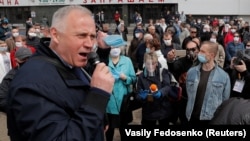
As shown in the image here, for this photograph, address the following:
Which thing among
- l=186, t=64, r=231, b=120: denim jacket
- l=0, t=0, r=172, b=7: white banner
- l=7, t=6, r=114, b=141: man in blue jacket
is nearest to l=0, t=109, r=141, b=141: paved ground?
l=186, t=64, r=231, b=120: denim jacket

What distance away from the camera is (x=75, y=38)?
5.13ft

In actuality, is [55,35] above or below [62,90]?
above

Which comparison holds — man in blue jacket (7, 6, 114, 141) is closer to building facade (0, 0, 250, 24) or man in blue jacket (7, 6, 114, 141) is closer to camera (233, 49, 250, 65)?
camera (233, 49, 250, 65)

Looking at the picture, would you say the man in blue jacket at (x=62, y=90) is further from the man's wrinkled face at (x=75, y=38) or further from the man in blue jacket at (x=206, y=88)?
the man in blue jacket at (x=206, y=88)

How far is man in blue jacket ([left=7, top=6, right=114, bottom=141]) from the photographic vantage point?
1.37 metres

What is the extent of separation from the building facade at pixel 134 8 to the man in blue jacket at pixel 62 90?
2449cm

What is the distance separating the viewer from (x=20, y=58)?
3.95 m

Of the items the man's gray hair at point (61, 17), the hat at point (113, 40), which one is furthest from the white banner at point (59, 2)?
the man's gray hair at point (61, 17)

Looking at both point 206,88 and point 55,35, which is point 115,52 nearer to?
point 206,88

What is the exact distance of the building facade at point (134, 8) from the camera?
25.9 metres

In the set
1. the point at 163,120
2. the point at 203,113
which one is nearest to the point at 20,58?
the point at 163,120

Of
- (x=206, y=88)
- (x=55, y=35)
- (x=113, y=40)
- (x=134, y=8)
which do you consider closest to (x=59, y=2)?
(x=134, y=8)

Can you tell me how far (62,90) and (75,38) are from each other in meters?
0.26

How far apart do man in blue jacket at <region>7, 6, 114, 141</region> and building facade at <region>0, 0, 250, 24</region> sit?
964 inches
